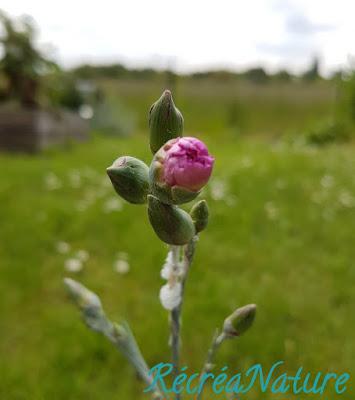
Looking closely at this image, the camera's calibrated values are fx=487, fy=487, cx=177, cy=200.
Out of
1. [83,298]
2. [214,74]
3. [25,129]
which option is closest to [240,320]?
[83,298]

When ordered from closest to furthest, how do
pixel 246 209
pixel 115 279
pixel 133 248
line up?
pixel 115 279 < pixel 133 248 < pixel 246 209

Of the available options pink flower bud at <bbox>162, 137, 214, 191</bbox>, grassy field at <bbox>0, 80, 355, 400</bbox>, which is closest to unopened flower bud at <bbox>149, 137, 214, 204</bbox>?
pink flower bud at <bbox>162, 137, 214, 191</bbox>

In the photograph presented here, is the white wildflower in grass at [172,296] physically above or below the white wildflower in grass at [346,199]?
below

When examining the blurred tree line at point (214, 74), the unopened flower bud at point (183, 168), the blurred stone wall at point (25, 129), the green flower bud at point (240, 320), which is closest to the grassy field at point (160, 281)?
the green flower bud at point (240, 320)

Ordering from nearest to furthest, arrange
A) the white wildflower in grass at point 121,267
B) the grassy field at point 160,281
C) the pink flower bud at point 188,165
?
the pink flower bud at point 188,165 → the grassy field at point 160,281 → the white wildflower in grass at point 121,267

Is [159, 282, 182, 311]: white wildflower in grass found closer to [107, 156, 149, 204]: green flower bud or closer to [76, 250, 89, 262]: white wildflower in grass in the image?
[107, 156, 149, 204]: green flower bud

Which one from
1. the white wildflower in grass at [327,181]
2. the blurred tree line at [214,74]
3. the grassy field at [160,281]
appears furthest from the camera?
the blurred tree line at [214,74]

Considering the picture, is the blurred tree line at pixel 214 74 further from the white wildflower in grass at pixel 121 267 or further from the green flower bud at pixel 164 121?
the green flower bud at pixel 164 121

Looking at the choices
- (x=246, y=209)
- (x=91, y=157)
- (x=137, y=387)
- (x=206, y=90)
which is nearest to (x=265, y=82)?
(x=206, y=90)

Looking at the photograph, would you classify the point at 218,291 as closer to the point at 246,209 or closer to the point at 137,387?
the point at 137,387
